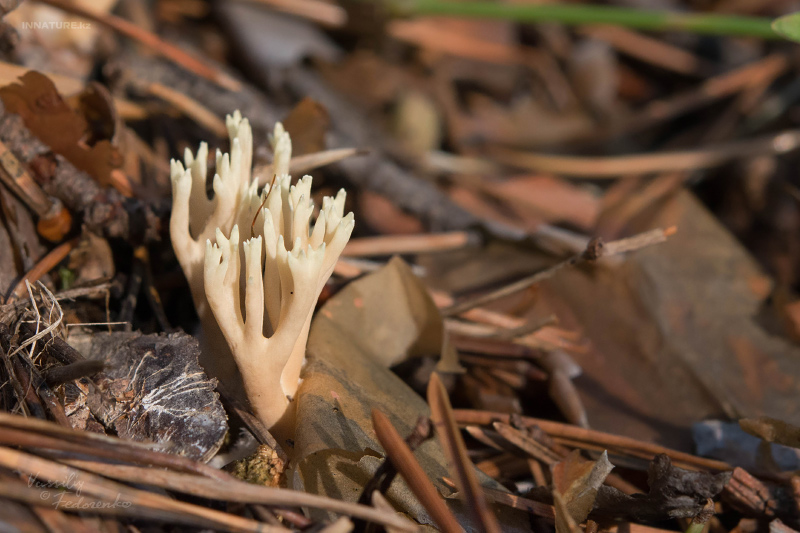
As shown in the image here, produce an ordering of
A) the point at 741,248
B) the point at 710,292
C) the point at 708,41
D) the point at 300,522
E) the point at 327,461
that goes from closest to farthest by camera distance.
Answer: the point at 300,522, the point at 327,461, the point at 710,292, the point at 741,248, the point at 708,41

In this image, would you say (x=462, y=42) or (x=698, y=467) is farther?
(x=462, y=42)

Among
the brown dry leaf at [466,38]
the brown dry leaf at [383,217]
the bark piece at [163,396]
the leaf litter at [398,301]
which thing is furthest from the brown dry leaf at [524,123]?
the bark piece at [163,396]

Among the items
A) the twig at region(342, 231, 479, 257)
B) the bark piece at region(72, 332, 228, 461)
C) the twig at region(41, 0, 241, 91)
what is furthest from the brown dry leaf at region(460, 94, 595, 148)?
the bark piece at region(72, 332, 228, 461)

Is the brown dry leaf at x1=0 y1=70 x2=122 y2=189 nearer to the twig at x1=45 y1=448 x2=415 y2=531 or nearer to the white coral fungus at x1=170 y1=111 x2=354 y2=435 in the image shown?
the white coral fungus at x1=170 y1=111 x2=354 y2=435

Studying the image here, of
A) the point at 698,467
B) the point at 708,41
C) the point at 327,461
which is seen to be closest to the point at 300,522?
the point at 327,461

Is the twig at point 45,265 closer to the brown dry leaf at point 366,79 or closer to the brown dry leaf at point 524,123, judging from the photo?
the brown dry leaf at point 366,79

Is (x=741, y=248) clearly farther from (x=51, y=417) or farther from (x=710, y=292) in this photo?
(x=51, y=417)
